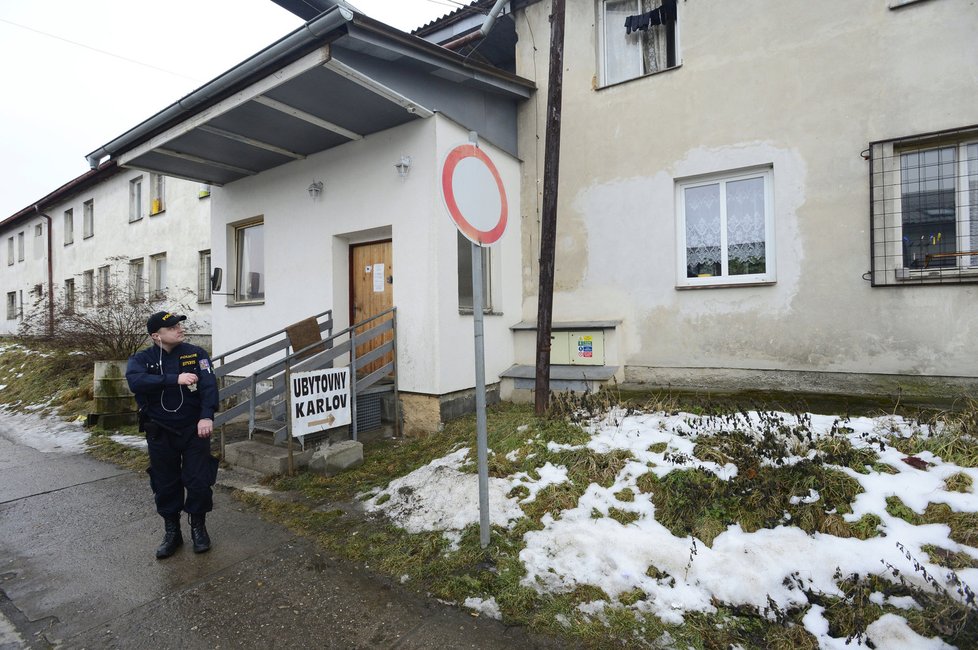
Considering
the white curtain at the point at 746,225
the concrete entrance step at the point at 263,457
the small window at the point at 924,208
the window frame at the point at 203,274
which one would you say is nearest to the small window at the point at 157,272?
the window frame at the point at 203,274

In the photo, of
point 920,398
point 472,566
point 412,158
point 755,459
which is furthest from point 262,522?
point 920,398

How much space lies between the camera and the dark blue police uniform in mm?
3609

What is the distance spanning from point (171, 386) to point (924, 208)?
24.8 ft

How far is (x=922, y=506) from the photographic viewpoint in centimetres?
305

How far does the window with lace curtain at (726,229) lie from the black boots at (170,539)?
6.05 metres

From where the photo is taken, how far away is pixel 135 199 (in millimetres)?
16031

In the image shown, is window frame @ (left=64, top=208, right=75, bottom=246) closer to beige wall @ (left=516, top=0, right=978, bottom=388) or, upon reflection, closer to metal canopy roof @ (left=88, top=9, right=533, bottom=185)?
metal canopy roof @ (left=88, top=9, right=533, bottom=185)

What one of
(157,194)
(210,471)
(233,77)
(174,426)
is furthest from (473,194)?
(157,194)

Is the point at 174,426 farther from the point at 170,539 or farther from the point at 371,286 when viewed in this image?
the point at 371,286

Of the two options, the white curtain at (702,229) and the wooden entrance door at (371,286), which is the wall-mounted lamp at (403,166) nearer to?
the wooden entrance door at (371,286)

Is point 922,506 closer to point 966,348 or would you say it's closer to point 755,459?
point 755,459

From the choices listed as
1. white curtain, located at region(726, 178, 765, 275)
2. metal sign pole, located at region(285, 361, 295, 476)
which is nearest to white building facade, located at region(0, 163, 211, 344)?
metal sign pole, located at region(285, 361, 295, 476)

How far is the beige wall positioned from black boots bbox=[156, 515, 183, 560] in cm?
537

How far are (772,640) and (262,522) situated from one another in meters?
3.78
